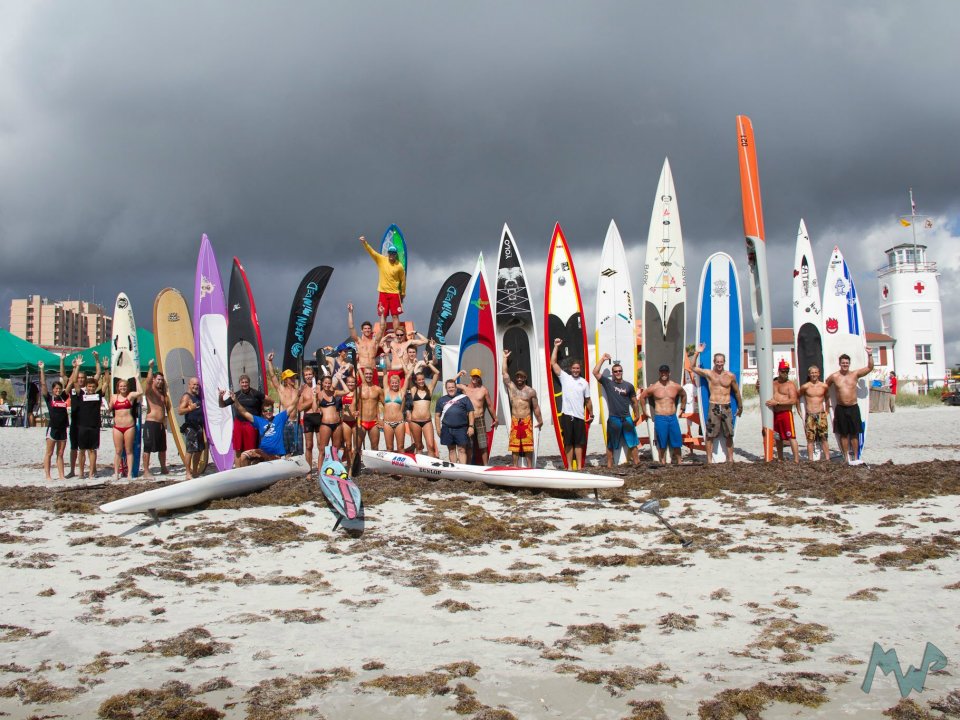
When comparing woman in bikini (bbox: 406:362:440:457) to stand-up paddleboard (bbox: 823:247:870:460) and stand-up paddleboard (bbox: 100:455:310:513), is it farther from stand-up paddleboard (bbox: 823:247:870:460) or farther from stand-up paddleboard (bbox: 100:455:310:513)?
stand-up paddleboard (bbox: 823:247:870:460)

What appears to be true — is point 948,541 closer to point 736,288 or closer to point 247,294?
point 736,288

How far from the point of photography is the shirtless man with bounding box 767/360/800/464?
9062 millimetres

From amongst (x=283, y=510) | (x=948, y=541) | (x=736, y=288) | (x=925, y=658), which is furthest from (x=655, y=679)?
(x=736, y=288)

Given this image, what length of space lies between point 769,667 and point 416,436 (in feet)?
18.5

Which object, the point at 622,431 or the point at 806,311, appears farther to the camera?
the point at 806,311

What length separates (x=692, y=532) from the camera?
5844 mm

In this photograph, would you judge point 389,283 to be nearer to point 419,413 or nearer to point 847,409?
point 419,413

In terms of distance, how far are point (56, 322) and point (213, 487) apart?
11365 cm

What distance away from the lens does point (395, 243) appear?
11.3 metres

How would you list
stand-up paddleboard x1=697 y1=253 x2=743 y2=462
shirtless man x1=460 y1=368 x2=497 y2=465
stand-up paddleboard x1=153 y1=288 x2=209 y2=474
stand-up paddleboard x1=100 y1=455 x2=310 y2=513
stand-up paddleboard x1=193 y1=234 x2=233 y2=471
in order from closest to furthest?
stand-up paddleboard x1=100 y1=455 x2=310 y2=513 < shirtless man x1=460 y1=368 x2=497 y2=465 < stand-up paddleboard x1=193 y1=234 x2=233 y2=471 < stand-up paddleboard x1=153 y1=288 x2=209 y2=474 < stand-up paddleboard x1=697 y1=253 x2=743 y2=462

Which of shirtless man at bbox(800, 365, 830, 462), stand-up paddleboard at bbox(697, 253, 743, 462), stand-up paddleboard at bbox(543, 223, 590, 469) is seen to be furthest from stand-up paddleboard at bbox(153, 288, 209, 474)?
shirtless man at bbox(800, 365, 830, 462)

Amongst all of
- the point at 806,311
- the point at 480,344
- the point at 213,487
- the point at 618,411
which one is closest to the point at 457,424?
the point at 618,411

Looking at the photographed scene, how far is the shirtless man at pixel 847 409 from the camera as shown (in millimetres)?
8672

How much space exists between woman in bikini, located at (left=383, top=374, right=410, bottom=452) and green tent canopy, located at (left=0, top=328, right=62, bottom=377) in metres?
14.2
